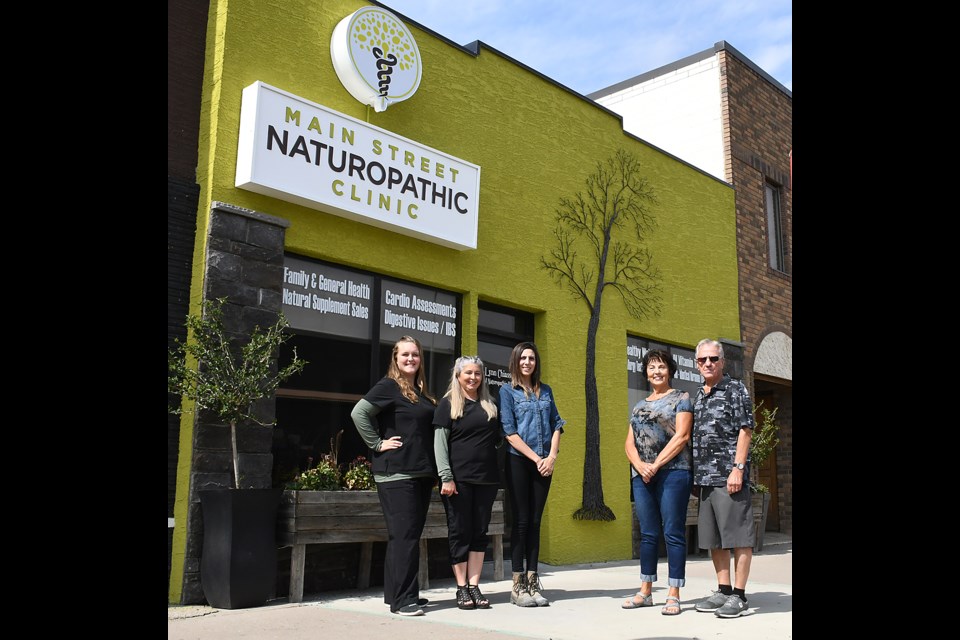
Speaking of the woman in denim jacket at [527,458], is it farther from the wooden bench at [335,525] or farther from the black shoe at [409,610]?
the wooden bench at [335,525]

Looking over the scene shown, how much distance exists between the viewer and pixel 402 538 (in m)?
5.46

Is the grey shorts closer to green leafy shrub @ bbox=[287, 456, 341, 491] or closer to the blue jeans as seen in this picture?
the blue jeans

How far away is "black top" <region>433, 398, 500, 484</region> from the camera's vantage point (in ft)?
18.7

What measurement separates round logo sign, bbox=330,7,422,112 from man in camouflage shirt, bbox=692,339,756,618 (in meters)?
3.98

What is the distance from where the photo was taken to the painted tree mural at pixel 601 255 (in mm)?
9602

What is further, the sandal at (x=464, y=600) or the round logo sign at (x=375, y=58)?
the round logo sign at (x=375, y=58)

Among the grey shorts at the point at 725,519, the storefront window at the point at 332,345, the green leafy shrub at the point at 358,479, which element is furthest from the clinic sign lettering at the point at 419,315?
the grey shorts at the point at 725,519

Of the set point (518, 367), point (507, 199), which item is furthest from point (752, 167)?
point (518, 367)

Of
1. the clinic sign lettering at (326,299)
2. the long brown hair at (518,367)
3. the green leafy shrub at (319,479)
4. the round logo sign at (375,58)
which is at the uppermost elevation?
the round logo sign at (375,58)

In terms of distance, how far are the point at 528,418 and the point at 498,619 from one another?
4.67 ft

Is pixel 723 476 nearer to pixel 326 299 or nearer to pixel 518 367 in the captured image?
pixel 518 367

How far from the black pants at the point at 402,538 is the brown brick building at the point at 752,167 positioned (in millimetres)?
7932

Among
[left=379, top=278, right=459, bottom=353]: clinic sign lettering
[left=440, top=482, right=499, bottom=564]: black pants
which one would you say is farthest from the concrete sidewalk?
[left=379, top=278, right=459, bottom=353]: clinic sign lettering
